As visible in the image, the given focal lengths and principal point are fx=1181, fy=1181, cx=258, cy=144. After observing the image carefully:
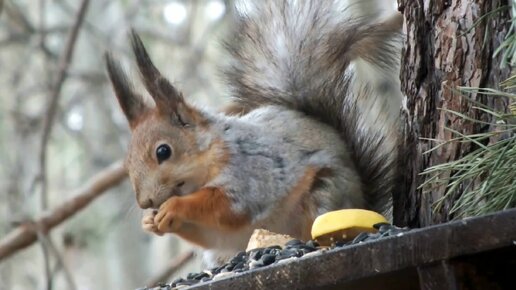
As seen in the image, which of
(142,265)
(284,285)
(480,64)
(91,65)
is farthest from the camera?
(91,65)

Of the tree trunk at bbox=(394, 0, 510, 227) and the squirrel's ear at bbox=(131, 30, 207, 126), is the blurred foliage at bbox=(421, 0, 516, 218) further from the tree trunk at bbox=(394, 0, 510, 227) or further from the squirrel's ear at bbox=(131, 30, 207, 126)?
the squirrel's ear at bbox=(131, 30, 207, 126)

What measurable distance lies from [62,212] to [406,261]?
270 cm

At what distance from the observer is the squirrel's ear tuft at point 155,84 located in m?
2.38

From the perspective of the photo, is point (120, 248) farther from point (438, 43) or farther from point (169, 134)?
point (438, 43)

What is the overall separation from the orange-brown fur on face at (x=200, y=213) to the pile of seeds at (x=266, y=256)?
0.43 metres

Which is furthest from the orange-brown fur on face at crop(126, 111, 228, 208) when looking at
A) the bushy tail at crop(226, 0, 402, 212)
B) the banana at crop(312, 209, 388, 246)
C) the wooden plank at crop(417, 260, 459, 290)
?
the wooden plank at crop(417, 260, 459, 290)

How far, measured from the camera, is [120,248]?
17.9 feet

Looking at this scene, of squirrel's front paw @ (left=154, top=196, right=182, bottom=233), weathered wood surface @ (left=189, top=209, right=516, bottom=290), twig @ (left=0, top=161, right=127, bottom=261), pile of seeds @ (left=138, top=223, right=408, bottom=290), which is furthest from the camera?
twig @ (left=0, top=161, right=127, bottom=261)

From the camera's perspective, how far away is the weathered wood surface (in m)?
1.37

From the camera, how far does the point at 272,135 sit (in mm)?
2480

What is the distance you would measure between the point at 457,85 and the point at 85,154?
4.03 meters

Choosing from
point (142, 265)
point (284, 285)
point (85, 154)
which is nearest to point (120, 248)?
point (142, 265)

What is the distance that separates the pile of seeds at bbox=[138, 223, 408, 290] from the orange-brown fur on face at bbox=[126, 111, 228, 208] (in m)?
0.56

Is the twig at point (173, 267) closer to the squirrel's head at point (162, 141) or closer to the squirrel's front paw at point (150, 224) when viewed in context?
the squirrel's head at point (162, 141)
